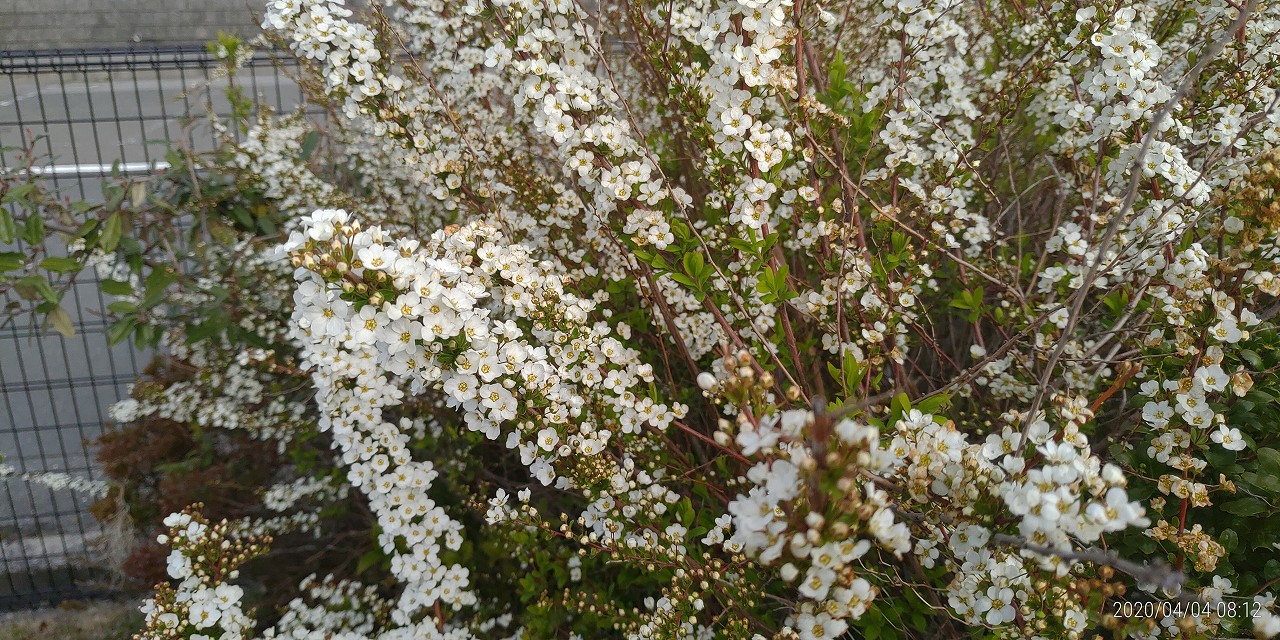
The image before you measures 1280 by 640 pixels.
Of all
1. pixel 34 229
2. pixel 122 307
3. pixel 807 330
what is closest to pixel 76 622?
pixel 122 307

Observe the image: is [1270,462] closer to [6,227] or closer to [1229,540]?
[1229,540]

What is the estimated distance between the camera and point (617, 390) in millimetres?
1756

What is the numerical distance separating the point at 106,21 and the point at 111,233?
9.23m

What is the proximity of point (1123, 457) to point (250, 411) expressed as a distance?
3.85m

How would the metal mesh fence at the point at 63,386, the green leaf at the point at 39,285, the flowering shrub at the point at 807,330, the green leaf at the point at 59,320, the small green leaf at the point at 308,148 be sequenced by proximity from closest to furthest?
the flowering shrub at the point at 807,330 → the green leaf at the point at 39,285 → the green leaf at the point at 59,320 → the small green leaf at the point at 308,148 → the metal mesh fence at the point at 63,386

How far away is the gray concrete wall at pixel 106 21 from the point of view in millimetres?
9383

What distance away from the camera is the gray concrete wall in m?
9.38

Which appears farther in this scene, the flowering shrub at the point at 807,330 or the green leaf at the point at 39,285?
the green leaf at the point at 39,285

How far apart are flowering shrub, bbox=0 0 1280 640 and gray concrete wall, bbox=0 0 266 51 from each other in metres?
7.88

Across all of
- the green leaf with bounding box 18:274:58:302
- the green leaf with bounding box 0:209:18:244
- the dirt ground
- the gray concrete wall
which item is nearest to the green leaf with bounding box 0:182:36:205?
the green leaf with bounding box 0:209:18:244

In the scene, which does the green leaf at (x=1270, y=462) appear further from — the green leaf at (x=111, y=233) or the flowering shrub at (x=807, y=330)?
the green leaf at (x=111, y=233)

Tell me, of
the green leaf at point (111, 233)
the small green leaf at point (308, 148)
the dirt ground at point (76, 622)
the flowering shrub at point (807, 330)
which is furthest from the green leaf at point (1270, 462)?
the dirt ground at point (76, 622)

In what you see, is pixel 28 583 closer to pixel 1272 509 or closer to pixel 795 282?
A: pixel 795 282

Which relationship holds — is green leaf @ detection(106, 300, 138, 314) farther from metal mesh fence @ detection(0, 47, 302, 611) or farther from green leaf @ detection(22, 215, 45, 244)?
metal mesh fence @ detection(0, 47, 302, 611)
